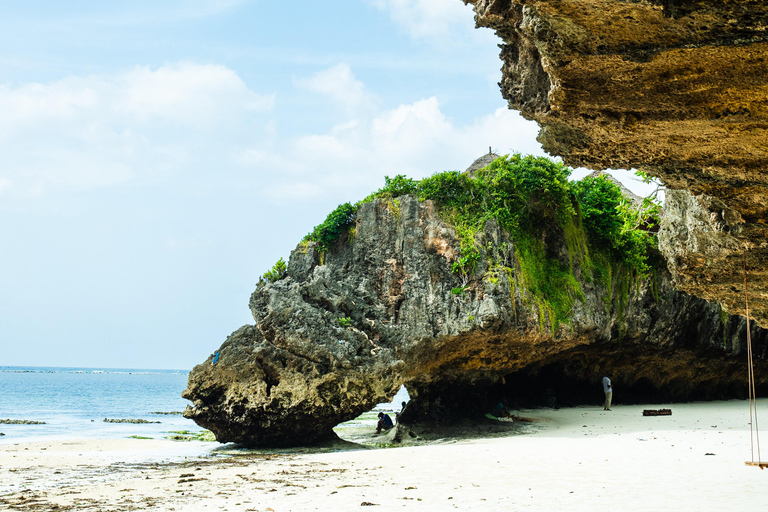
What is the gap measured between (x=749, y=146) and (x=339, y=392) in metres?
12.4

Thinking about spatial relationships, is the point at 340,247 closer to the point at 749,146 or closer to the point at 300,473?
the point at 300,473

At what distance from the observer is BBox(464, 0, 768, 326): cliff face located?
2.32 meters

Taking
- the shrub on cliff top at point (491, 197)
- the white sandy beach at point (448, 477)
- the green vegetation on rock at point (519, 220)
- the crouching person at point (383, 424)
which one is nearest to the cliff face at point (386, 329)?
the green vegetation on rock at point (519, 220)

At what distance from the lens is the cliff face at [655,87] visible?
2.32 m

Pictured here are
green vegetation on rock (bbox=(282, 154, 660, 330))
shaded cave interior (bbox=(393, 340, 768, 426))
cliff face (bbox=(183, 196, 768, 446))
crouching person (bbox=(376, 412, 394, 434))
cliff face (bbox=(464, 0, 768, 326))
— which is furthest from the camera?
shaded cave interior (bbox=(393, 340, 768, 426))

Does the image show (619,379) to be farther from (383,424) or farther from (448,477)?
(448,477)

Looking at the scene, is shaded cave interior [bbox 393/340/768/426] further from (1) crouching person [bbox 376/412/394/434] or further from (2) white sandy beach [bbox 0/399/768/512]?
(2) white sandy beach [bbox 0/399/768/512]

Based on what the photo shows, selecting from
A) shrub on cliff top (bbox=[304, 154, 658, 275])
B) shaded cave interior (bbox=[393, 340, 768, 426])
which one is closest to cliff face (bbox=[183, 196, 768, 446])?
shrub on cliff top (bbox=[304, 154, 658, 275])

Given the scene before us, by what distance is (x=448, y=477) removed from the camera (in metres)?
8.85

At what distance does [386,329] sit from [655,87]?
41.4 ft

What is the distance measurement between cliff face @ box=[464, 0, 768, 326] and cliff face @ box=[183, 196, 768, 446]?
10.5 meters

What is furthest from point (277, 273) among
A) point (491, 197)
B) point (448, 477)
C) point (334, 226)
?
point (448, 477)

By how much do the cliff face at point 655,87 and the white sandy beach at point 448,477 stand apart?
4.07 m

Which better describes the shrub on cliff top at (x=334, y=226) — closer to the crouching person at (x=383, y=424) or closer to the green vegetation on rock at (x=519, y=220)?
the green vegetation on rock at (x=519, y=220)
